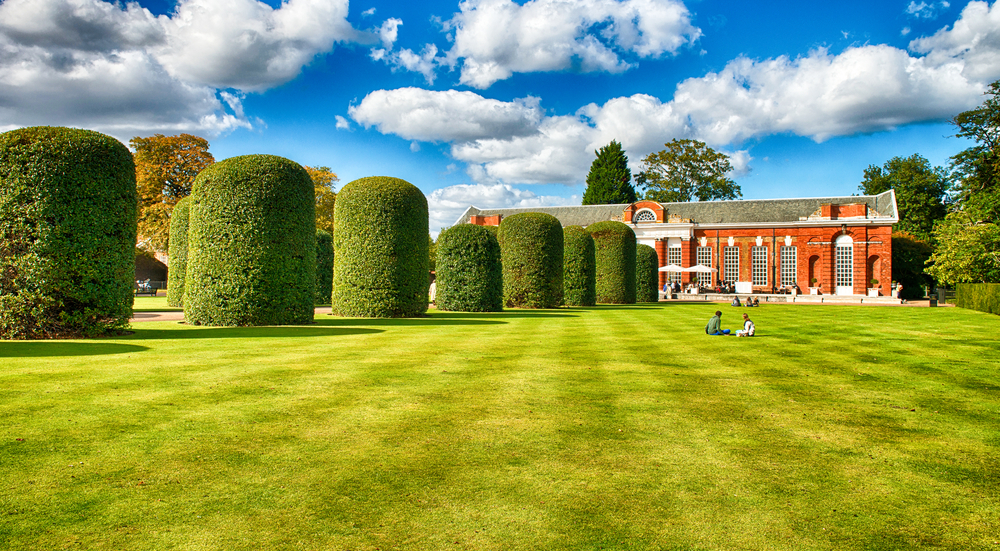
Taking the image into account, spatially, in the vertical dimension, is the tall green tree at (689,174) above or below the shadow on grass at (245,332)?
above

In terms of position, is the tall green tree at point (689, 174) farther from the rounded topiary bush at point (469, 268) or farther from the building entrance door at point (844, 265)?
the rounded topiary bush at point (469, 268)

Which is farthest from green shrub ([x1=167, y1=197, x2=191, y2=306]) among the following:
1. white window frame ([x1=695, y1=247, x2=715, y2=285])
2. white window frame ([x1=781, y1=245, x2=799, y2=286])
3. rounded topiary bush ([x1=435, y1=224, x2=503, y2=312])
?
white window frame ([x1=781, y1=245, x2=799, y2=286])

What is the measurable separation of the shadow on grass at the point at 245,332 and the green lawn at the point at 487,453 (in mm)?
2729

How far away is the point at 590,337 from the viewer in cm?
1357

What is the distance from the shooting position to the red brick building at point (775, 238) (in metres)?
48.4

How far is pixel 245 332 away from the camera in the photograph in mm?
13367

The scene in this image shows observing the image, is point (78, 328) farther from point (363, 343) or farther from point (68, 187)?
point (363, 343)

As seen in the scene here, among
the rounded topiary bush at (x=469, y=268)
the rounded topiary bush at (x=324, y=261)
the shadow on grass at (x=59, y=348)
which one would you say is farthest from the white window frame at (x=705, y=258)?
the shadow on grass at (x=59, y=348)

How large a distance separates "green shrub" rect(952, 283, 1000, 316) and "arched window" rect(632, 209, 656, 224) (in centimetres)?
2686

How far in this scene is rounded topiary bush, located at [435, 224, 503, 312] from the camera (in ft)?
76.1

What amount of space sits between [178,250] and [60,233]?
14667 millimetres

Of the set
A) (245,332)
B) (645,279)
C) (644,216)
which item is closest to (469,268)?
(245,332)

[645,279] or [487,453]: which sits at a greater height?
[645,279]

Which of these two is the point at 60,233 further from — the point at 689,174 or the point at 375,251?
the point at 689,174
